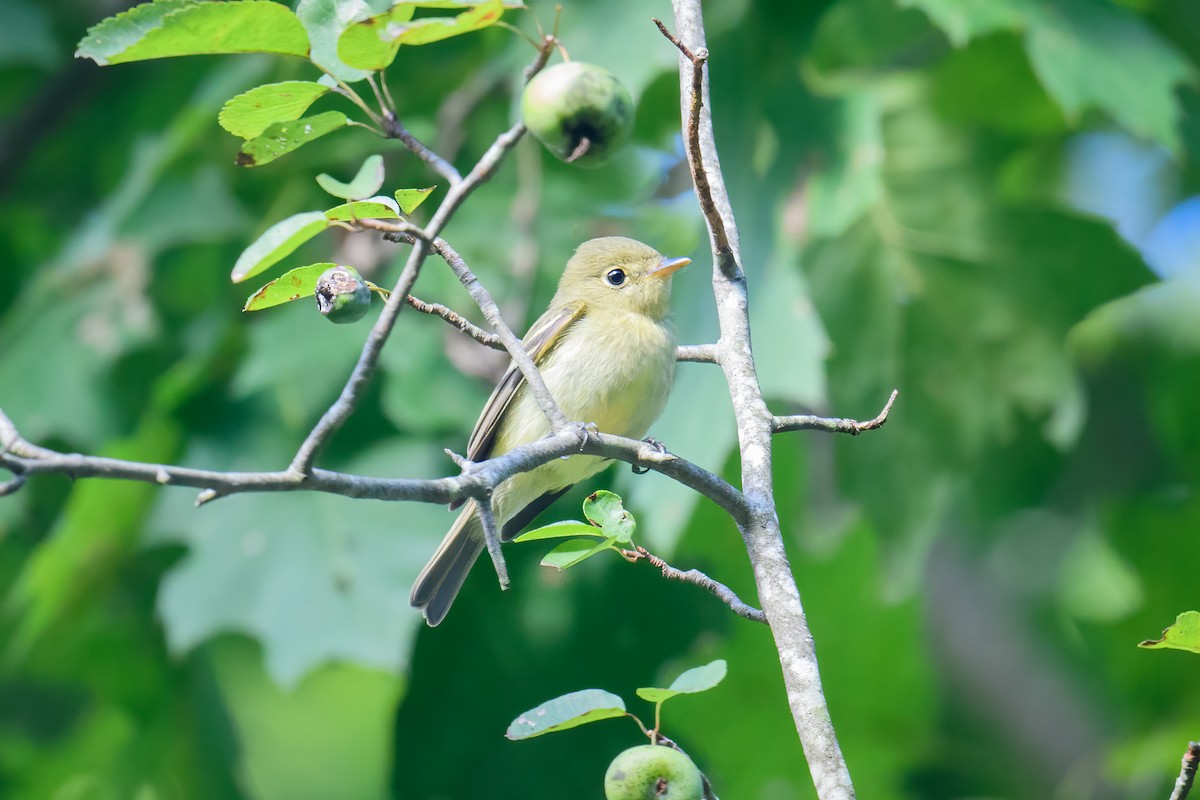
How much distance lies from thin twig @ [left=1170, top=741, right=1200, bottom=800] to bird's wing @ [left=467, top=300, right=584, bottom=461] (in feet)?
8.38

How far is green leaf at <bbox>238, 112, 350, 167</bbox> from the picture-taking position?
6.69 feet

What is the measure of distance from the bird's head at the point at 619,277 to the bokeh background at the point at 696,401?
11 centimetres

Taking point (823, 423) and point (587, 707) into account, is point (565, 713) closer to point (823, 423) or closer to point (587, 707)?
point (587, 707)

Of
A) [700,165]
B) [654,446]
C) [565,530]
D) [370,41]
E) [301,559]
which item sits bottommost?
[301,559]

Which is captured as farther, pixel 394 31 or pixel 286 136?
pixel 286 136

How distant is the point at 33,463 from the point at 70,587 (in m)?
4.32

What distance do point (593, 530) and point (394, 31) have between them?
0.82 meters

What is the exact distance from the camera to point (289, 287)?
6.91 feet

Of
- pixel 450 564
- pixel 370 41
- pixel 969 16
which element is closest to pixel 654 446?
pixel 370 41

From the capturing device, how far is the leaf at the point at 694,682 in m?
1.93

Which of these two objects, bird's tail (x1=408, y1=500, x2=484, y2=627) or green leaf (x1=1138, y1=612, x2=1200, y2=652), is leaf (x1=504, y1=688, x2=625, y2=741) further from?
bird's tail (x1=408, y1=500, x2=484, y2=627)

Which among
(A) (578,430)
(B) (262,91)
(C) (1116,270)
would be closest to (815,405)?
(C) (1116,270)

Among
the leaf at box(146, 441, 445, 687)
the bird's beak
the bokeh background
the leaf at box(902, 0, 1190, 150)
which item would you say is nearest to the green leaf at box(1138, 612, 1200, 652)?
the bokeh background

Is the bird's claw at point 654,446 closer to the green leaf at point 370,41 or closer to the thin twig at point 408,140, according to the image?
the thin twig at point 408,140
